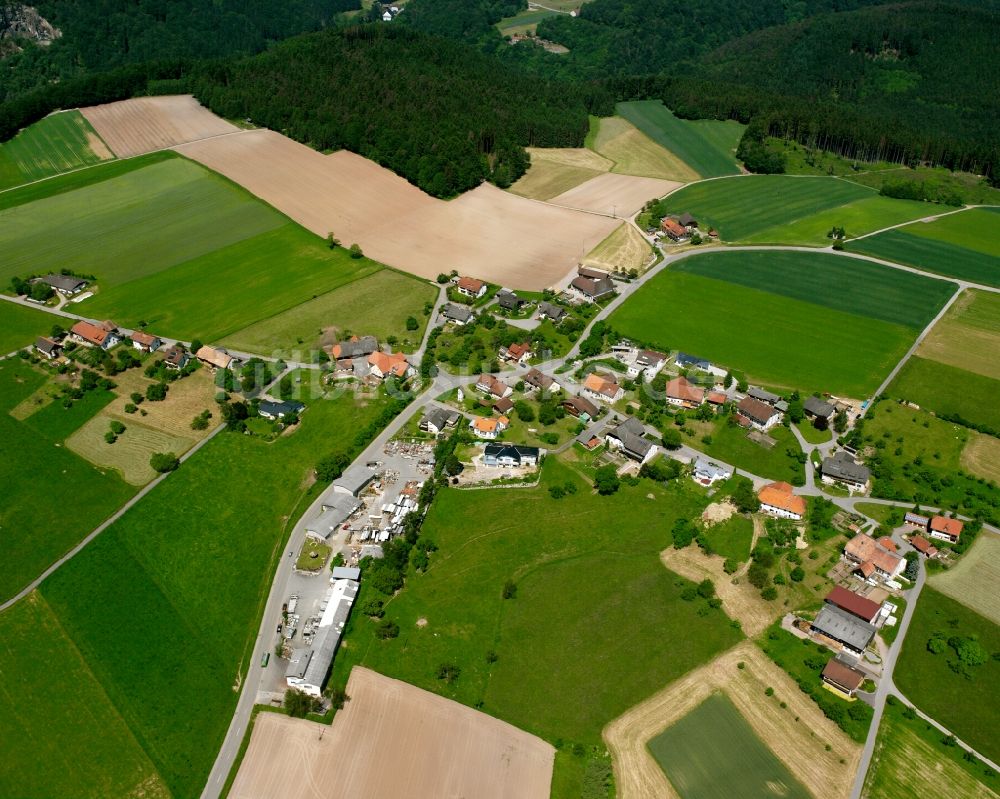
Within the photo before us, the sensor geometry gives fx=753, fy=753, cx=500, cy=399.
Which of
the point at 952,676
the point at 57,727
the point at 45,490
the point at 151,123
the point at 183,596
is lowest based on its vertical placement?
the point at 57,727

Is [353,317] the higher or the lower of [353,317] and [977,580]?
the higher

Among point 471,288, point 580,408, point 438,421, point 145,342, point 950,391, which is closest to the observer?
point 438,421

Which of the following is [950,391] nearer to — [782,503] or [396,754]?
[782,503]

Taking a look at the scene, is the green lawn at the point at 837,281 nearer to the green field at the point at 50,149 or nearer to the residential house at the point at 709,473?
the residential house at the point at 709,473

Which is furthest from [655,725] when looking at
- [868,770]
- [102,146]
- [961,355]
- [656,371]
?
[102,146]

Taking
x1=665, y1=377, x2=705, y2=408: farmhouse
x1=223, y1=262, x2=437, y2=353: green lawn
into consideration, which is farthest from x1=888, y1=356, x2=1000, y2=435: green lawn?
x1=223, y1=262, x2=437, y2=353: green lawn

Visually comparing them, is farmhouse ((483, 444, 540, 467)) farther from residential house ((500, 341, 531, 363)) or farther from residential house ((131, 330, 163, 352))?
residential house ((131, 330, 163, 352))

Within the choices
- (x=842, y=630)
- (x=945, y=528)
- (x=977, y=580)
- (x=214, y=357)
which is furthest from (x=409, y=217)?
(x=977, y=580)
